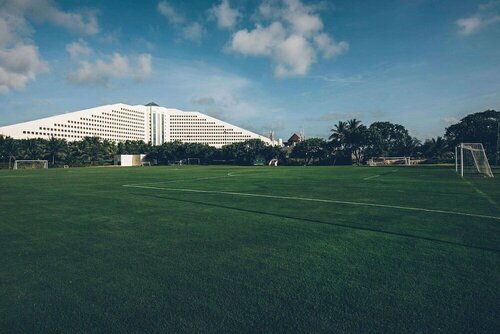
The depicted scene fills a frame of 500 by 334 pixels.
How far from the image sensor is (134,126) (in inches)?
6634

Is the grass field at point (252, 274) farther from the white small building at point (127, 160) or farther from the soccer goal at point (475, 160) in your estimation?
the white small building at point (127, 160)

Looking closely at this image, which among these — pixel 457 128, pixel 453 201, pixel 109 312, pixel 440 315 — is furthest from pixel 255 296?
pixel 457 128

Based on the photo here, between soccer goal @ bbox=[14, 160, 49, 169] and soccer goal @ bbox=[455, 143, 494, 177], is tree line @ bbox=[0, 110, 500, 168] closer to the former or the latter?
soccer goal @ bbox=[14, 160, 49, 169]

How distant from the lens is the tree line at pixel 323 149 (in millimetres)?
59219

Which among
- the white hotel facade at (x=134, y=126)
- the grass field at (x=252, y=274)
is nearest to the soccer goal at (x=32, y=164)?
the white hotel facade at (x=134, y=126)

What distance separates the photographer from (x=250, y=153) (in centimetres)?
7975

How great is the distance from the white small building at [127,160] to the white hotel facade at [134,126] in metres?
53.8

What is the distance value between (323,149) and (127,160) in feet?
173

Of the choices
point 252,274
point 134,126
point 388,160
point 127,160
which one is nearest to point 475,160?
point 252,274

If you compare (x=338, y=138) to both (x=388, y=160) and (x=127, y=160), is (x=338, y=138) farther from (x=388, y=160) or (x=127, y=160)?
(x=127, y=160)

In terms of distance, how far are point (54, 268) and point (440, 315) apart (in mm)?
4471

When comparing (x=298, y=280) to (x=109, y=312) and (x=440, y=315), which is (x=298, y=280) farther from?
(x=109, y=312)

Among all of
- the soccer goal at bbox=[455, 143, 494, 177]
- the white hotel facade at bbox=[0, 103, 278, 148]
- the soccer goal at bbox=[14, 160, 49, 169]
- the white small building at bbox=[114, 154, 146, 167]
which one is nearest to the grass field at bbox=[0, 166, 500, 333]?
the soccer goal at bbox=[455, 143, 494, 177]

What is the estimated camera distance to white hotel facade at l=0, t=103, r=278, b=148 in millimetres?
124312
